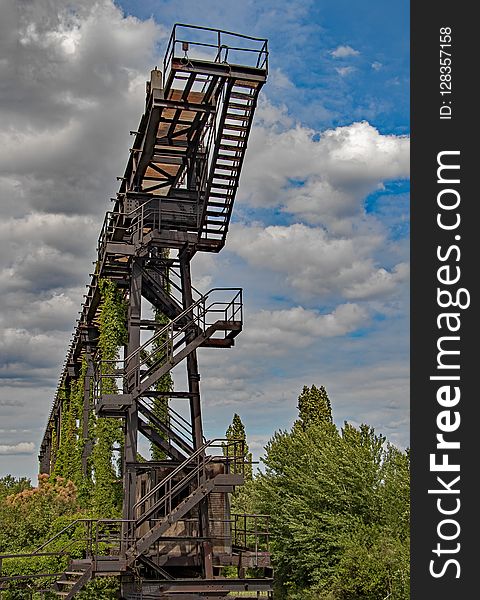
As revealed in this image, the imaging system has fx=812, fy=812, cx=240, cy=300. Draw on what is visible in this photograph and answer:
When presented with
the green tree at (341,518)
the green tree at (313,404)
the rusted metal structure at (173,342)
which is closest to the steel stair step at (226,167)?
the rusted metal structure at (173,342)

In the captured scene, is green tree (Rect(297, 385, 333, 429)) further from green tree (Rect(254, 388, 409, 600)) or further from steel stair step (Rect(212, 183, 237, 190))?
steel stair step (Rect(212, 183, 237, 190))

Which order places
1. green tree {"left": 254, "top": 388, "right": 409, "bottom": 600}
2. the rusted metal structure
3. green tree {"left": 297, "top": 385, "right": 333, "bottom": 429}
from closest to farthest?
the rusted metal structure < green tree {"left": 254, "top": 388, "right": 409, "bottom": 600} < green tree {"left": 297, "top": 385, "right": 333, "bottom": 429}

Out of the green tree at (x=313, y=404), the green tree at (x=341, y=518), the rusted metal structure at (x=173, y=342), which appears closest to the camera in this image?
the rusted metal structure at (x=173, y=342)

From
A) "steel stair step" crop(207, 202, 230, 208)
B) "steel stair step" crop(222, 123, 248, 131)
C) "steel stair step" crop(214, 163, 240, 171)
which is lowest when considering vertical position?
"steel stair step" crop(207, 202, 230, 208)

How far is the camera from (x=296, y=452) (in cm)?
4106

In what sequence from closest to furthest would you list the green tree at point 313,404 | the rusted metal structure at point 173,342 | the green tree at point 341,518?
1. the rusted metal structure at point 173,342
2. the green tree at point 341,518
3. the green tree at point 313,404

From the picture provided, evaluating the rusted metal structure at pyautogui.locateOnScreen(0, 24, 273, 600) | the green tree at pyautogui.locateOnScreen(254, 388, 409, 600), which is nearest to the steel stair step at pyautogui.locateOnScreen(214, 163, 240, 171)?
the rusted metal structure at pyautogui.locateOnScreen(0, 24, 273, 600)

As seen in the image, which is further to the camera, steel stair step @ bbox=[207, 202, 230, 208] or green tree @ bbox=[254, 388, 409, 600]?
green tree @ bbox=[254, 388, 409, 600]

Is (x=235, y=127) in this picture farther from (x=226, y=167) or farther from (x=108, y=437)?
(x=108, y=437)

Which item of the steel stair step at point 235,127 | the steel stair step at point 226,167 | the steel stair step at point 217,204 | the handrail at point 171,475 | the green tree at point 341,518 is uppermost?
the steel stair step at point 235,127

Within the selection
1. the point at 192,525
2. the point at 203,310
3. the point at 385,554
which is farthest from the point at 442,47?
the point at 385,554

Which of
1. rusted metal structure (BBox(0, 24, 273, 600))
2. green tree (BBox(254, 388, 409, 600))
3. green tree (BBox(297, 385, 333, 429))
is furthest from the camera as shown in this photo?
green tree (BBox(297, 385, 333, 429))

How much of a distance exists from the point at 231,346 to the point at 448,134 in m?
14.1

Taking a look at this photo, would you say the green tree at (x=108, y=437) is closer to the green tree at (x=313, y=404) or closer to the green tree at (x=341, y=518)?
the green tree at (x=341, y=518)
